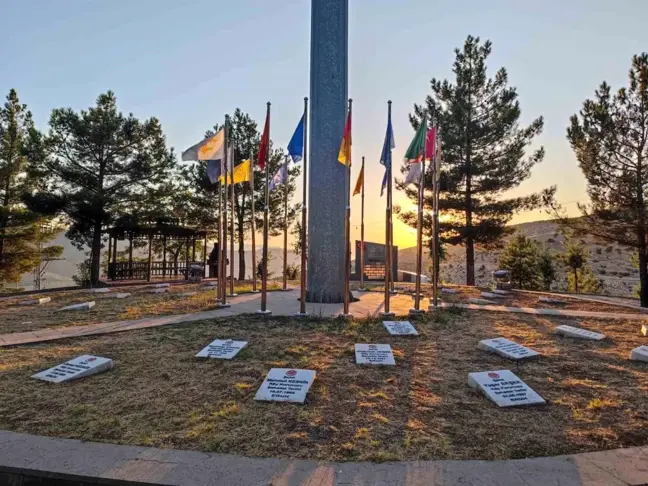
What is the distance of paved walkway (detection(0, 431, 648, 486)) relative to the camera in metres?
2.31

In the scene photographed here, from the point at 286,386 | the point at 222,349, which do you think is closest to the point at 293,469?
the point at 286,386

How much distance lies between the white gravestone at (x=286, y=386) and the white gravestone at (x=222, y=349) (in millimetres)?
1046

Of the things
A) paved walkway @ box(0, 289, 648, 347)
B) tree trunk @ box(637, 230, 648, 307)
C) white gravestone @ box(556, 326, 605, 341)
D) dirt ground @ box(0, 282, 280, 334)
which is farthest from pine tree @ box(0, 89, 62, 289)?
tree trunk @ box(637, 230, 648, 307)

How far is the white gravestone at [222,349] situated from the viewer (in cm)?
488

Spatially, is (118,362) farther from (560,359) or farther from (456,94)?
(456,94)

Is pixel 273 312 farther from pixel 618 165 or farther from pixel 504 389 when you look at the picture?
pixel 618 165

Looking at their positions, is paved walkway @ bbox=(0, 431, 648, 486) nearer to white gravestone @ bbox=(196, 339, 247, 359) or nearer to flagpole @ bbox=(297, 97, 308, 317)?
white gravestone @ bbox=(196, 339, 247, 359)

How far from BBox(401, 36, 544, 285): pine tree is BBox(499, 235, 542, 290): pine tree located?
21.0 feet

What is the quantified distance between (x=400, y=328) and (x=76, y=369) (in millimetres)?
4261

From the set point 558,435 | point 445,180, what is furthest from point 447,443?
point 445,180

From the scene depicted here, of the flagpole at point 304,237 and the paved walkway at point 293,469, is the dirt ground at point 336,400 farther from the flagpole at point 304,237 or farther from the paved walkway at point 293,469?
the flagpole at point 304,237

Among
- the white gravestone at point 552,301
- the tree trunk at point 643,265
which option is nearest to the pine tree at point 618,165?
the tree trunk at point 643,265

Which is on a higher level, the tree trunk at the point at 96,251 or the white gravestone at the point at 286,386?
the tree trunk at the point at 96,251

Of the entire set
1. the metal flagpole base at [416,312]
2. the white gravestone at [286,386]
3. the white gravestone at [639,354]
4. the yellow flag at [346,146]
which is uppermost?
the yellow flag at [346,146]
